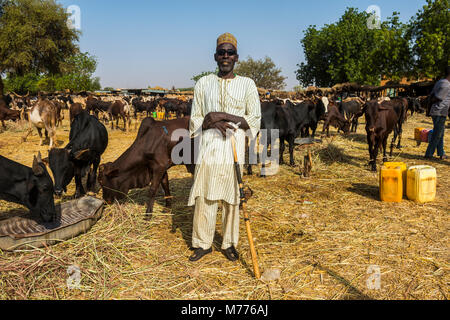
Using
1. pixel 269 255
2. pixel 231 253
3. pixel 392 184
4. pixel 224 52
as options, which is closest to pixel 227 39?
pixel 224 52

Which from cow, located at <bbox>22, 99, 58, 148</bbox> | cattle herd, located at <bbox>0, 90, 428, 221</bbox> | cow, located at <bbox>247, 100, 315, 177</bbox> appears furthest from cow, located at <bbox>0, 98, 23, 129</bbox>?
cow, located at <bbox>247, 100, 315, 177</bbox>

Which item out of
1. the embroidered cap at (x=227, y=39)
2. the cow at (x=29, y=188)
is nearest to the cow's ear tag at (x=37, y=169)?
the cow at (x=29, y=188)

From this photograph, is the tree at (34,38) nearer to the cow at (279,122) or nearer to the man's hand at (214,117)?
the cow at (279,122)

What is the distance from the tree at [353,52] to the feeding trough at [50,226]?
34231 millimetres

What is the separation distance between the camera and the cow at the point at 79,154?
17.1 feet

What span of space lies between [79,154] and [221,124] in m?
3.35

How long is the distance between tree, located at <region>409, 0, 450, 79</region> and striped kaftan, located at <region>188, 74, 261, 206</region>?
31.1 metres

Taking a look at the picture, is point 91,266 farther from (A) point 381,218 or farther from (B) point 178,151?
(A) point 381,218

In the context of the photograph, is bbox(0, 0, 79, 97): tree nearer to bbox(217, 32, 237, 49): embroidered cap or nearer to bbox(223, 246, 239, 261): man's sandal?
bbox(217, 32, 237, 49): embroidered cap

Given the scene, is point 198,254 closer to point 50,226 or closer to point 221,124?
point 221,124

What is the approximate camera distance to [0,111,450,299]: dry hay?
3.14 meters

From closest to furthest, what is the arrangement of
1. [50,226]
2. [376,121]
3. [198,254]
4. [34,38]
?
[198,254]
[50,226]
[376,121]
[34,38]

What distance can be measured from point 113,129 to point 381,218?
56.8 ft

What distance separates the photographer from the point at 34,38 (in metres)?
31.5
